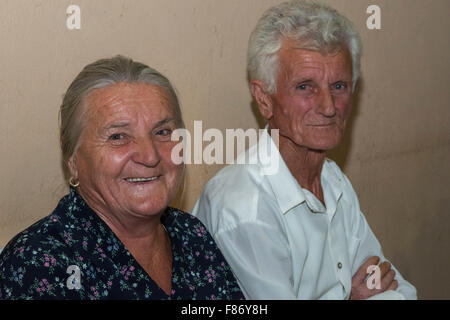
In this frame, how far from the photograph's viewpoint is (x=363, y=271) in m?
2.30

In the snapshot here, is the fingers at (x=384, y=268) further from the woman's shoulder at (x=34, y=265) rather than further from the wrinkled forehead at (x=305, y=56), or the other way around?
the woman's shoulder at (x=34, y=265)

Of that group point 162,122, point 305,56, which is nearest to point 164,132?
point 162,122

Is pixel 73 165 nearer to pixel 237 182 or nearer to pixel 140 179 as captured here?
pixel 140 179

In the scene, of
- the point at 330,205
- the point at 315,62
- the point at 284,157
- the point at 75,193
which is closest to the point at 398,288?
the point at 330,205

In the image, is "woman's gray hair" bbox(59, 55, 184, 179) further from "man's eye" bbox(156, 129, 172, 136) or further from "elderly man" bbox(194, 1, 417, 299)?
"elderly man" bbox(194, 1, 417, 299)

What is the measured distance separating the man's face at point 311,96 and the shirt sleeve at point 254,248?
12.5 inches

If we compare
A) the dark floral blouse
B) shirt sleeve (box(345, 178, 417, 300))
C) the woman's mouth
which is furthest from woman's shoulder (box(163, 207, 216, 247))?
shirt sleeve (box(345, 178, 417, 300))

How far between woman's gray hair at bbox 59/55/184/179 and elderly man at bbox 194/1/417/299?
0.49m

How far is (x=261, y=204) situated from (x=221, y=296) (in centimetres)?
34

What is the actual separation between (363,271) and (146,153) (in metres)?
1.01

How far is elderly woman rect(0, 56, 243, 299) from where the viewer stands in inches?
66.4

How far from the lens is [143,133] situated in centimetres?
180

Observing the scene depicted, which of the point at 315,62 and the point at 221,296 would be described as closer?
the point at 221,296
